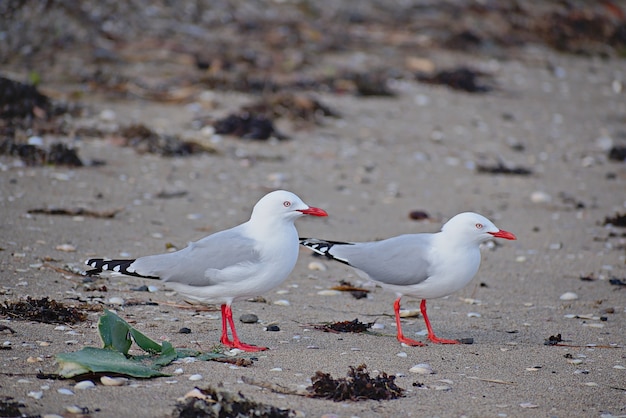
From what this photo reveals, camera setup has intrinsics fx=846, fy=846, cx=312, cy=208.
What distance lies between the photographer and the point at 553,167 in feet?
36.3

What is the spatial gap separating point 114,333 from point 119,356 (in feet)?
0.47

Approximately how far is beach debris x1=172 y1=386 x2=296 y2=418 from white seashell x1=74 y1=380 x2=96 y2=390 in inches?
20.8

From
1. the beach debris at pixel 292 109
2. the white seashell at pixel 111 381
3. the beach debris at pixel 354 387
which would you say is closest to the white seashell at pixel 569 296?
the beach debris at pixel 354 387

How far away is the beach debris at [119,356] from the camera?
13.9 ft

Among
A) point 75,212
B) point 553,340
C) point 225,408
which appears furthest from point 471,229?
point 75,212

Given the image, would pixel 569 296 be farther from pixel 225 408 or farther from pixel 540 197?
pixel 225 408

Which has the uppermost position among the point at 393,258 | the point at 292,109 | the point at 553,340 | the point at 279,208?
the point at 279,208

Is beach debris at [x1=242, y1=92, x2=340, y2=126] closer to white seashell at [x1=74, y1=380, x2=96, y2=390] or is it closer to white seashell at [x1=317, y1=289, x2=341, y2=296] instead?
white seashell at [x1=317, y1=289, x2=341, y2=296]

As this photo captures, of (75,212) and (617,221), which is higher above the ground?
(75,212)

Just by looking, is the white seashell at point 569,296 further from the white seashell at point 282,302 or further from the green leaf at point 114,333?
the green leaf at point 114,333

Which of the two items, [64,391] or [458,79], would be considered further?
[458,79]

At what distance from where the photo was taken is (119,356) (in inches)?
177

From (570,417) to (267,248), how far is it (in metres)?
2.02

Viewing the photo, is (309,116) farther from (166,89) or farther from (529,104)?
(529,104)
